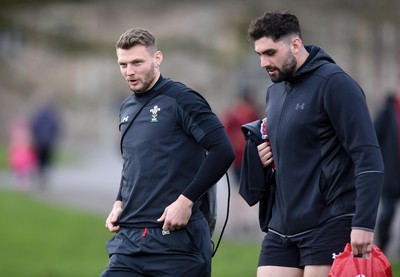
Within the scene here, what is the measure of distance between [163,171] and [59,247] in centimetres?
982

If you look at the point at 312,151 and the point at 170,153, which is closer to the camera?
the point at 312,151

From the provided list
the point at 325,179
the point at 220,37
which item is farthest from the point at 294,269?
the point at 220,37

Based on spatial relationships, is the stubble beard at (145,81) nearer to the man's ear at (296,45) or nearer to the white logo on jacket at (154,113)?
the white logo on jacket at (154,113)

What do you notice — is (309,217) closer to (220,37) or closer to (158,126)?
(158,126)

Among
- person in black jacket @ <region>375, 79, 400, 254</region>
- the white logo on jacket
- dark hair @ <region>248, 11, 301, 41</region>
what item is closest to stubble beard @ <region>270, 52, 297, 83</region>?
dark hair @ <region>248, 11, 301, 41</region>

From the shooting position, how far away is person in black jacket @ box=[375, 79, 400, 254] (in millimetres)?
11016

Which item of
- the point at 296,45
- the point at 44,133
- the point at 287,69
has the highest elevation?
the point at 44,133

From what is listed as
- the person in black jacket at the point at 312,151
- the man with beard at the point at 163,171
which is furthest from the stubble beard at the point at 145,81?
the person in black jacket at the point at 312,151

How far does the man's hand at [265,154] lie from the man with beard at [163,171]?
0.76 feet

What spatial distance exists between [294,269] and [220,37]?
1463 inches

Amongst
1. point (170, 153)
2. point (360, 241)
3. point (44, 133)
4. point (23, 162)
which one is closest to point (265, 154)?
point (170, 153)

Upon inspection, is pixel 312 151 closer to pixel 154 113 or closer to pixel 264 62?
pixel 264 62

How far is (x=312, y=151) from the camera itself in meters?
5.91

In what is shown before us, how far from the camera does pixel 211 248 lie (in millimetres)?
6363
